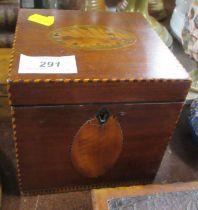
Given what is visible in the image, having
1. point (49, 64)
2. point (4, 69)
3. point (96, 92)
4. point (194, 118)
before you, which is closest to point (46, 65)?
point (49, 64)

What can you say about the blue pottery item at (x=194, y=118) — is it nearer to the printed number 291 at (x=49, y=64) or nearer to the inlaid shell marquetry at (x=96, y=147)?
the inlaid shell marquetry at (x=96, y=147)

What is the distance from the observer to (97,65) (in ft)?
2.04

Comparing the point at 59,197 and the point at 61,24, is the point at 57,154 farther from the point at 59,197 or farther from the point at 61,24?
the point at 61,24

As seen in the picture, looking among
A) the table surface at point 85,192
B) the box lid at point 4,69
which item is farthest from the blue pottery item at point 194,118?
the box lid at point 4,69

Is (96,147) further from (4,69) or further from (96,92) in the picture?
(4,69)

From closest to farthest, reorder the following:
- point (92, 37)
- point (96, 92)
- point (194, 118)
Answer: point (96, 92)
point (92, 37)
point (194, 118)

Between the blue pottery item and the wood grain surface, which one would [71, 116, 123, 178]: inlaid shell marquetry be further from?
the blue pottery item

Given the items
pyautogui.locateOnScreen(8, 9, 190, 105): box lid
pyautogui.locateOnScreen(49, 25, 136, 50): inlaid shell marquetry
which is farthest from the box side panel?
pyautogui.locateOnScreen(49, 25, 136, 50): inlaid shell marquetry

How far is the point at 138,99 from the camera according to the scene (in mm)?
617

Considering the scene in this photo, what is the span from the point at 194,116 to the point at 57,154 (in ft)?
1.30

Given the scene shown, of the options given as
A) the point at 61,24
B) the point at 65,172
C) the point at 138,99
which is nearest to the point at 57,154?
the point at 65,172

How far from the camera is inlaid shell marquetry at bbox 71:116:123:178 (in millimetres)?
637

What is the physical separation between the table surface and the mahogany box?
0.03 metres

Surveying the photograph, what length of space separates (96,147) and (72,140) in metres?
0.06
